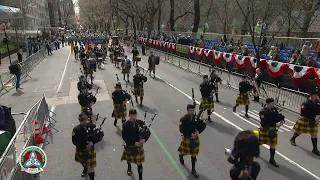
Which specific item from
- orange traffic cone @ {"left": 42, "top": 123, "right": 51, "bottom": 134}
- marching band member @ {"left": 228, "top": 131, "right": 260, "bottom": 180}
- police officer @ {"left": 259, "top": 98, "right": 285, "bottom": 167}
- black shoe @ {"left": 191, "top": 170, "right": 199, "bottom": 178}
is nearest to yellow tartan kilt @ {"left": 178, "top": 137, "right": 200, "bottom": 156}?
black shoe @ {"left": 191, "top": 170, "right": 199, "bottom": 178}

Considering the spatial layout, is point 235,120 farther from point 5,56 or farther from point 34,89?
point 5,56

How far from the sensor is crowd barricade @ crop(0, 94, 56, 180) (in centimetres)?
586

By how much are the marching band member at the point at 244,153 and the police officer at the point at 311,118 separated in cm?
498

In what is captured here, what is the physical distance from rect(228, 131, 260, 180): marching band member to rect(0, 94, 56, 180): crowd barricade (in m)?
4.33

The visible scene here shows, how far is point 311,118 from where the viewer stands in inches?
319

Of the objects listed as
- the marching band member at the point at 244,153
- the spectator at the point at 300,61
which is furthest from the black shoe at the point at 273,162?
the spectator at the point at 300,61

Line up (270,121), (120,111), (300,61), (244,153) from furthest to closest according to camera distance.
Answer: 1. (300,61)
2. (120,111)
3. (270,121)
4. (244,153)

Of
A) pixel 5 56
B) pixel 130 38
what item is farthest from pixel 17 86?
pixel 130 38

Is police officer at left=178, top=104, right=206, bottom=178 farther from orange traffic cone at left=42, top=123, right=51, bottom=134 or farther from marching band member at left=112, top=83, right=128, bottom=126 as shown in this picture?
orange traffic cone at left=42, top=123, right=51, bottom=134

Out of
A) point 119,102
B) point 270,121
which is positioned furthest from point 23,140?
point 270,121

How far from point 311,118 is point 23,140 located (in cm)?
816

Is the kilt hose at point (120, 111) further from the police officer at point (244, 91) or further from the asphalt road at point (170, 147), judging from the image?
the police officer at point (244, 91)

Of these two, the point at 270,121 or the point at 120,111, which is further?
the point at 120,111

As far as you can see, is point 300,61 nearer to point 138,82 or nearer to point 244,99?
point 244,99
